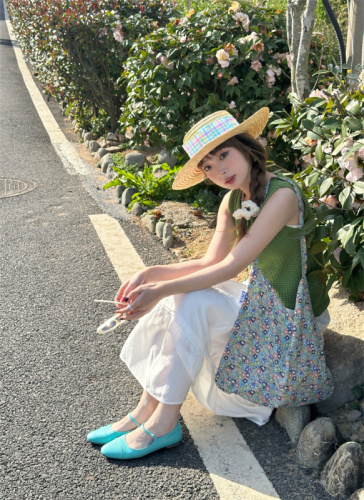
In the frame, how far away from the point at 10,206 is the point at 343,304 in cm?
341

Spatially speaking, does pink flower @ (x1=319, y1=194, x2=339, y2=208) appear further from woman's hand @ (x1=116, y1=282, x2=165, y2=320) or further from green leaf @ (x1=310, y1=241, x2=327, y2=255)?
woman's hand @ (x1=116, y1=282, x2=165, y2=320)

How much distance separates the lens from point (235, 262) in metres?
2.49

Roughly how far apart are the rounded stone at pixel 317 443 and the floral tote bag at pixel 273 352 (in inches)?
5.7

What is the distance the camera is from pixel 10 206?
5.50 m

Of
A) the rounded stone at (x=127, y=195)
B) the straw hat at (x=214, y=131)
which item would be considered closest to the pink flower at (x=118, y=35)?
the rounded stone at (x=127, y=195)

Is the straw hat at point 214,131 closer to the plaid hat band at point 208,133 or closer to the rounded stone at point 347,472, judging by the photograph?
the plaid hat band at point 208,133

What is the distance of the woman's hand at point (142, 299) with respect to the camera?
97.3 inches

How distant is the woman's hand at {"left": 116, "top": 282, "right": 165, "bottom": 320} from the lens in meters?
2.47

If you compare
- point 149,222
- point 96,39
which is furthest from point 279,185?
point 96,39

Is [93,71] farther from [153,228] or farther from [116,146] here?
[153,228]

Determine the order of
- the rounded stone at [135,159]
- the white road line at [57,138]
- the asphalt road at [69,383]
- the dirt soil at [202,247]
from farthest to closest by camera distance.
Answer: the white road line at [57,138] < the rounded stone at [135,159] < the dirt soil at [202,247] < the asphalt road at [69,383]

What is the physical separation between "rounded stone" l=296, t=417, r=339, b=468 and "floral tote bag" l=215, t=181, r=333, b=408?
0.15m

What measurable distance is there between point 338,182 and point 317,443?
114 cm

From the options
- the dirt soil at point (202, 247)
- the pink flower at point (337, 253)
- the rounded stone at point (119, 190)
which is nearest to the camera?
the pink flower at point (337, 253)
